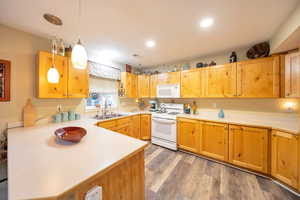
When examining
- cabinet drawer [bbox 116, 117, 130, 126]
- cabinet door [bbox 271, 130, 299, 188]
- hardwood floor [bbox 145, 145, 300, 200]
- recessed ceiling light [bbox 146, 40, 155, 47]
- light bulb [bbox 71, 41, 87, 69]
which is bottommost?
hardwood floor [bbox 145, 145, 300, 200]

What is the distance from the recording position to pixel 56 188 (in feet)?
1.90

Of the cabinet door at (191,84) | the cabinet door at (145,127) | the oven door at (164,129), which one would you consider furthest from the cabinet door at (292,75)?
the cabinet door at (145,127)

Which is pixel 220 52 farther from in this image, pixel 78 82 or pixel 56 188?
pixel 56 188

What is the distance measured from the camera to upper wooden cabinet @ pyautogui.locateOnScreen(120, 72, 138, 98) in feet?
11.0

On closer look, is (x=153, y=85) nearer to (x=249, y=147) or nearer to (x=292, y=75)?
(x=249, y=147)

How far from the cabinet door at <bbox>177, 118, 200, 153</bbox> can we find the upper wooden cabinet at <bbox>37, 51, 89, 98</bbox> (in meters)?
2.25

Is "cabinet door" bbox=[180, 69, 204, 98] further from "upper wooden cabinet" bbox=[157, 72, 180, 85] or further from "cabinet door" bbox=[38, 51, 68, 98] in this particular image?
"cabinet door" bbox=[38, 51, 68, 98]

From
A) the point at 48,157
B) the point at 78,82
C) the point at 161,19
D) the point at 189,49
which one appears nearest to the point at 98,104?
the point at 78,82

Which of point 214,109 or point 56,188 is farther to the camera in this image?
point 214,109

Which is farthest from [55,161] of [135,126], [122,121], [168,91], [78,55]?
[168,91]

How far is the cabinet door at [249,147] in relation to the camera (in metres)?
1.89

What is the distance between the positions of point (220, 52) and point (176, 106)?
169 cm

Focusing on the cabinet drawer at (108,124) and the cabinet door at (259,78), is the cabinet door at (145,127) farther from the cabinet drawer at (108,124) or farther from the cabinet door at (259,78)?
the cabinet door at (259,78)

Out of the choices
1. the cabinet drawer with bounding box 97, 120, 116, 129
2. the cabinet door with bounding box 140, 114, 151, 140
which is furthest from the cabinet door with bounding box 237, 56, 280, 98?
the cabinet drawer with bounding box 97, 120, 116, 129
